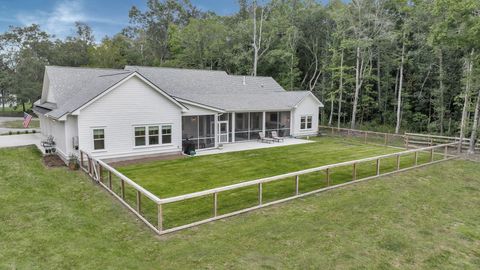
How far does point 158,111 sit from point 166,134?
130cm

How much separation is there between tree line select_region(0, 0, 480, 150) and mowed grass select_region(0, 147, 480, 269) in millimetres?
11882

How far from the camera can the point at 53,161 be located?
14.6 meters

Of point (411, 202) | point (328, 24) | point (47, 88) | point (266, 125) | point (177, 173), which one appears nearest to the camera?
point (411, 202)

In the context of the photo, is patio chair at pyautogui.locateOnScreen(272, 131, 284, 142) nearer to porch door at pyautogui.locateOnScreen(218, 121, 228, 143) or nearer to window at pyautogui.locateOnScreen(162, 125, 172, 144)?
porch door at pyautogui.locateOnScreen(218, 121, 228, 143)

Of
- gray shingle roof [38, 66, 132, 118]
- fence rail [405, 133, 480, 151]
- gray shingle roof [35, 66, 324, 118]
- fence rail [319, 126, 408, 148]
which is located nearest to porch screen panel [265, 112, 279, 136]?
gray shingle roof [35, 66, 324, 118]

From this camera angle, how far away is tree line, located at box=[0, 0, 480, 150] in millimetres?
20844

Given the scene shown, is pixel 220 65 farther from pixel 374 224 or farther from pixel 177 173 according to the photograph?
pixel 374 224

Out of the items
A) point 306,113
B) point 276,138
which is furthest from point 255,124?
point 306,113

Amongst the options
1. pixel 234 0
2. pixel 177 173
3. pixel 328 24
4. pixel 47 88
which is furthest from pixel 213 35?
pixel 177 173

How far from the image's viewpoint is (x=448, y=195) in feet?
35.4

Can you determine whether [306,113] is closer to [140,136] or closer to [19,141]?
[140,136]

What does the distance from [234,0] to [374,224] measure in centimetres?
3921

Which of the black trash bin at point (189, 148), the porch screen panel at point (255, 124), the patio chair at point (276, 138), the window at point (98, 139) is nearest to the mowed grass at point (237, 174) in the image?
the black trash bin at point (189, 148)

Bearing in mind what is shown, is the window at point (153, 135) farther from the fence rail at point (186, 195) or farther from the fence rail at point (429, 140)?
the fence rail at point (429, 140)
